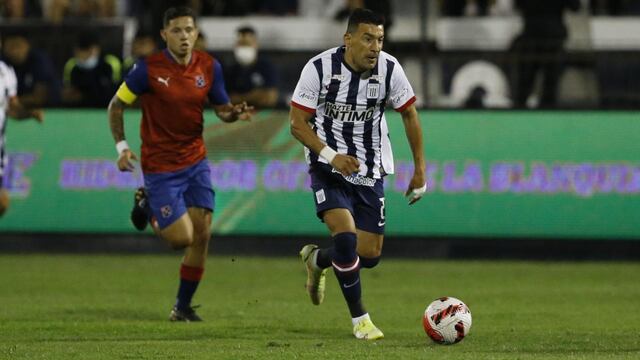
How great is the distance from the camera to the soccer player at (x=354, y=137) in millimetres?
10000

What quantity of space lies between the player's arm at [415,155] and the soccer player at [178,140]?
1539 millimetres

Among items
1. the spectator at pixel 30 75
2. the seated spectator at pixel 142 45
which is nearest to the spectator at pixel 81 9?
the spectator at pixel 30 75

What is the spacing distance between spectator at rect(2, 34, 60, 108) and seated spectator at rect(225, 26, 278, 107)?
2.25m

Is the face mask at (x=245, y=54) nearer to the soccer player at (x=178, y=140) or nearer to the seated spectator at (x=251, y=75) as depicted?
the seated spectator at (x=251, y=75)

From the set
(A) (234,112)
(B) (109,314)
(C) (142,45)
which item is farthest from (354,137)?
(C) (142,45)

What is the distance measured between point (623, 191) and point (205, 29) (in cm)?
644

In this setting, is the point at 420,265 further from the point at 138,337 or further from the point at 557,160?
the point at 138,337

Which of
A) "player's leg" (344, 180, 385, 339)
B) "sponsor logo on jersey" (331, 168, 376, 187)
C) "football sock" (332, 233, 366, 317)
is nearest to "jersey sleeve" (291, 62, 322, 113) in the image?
"sponsor logo on jersey" (331, 168, 376, 187)

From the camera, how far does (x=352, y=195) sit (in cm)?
1041

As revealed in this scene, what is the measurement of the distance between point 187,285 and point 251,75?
21.8 ft

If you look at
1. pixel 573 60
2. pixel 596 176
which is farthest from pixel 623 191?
pixel 573 60

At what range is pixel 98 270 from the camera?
15938 mm

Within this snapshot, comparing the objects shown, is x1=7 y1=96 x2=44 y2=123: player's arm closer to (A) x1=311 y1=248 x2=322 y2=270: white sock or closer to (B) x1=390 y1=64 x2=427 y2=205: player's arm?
(A) x1=311 y1=248 x2=322 y2=270: white sock

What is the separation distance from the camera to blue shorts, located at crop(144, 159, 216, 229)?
11375mm
